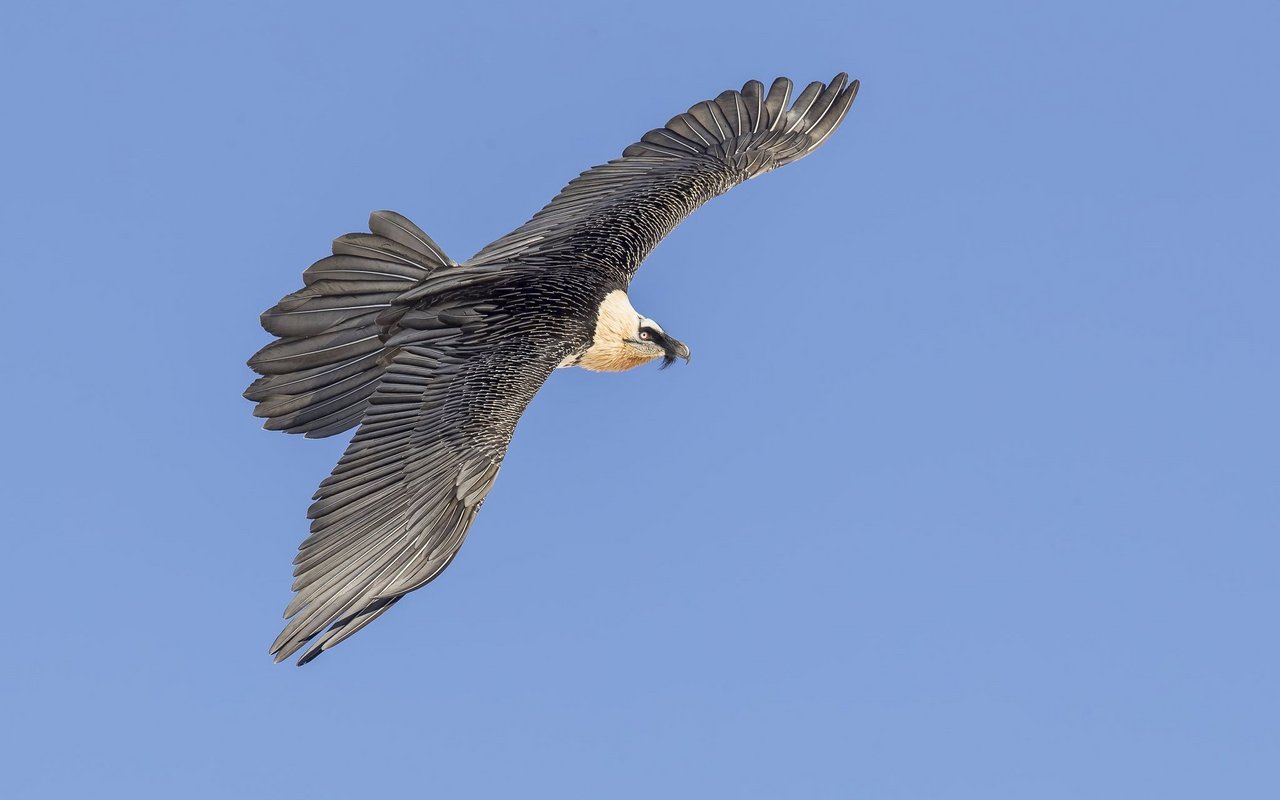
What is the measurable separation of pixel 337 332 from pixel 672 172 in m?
3.68

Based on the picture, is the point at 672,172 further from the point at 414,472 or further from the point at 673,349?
the point at 414,472

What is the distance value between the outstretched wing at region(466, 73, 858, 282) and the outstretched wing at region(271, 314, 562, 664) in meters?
1.47

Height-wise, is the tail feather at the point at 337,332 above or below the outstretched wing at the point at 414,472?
above

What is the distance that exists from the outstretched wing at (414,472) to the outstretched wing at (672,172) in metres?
1.47

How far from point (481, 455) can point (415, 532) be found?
781 millimetres

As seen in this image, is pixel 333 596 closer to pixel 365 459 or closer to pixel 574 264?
pixel 365 459

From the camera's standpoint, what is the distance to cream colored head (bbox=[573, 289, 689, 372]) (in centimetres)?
1483

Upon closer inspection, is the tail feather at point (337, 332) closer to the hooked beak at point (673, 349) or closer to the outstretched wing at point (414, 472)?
the outstretched wing at point (414, 472)

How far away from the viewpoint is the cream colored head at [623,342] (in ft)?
48.6

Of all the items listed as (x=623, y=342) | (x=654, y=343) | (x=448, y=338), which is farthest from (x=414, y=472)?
(x=654, y=343)

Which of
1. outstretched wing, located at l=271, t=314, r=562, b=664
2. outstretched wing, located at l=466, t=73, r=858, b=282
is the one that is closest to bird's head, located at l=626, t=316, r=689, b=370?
outstretched wing, located at l=466, t=73, r=858, b=282

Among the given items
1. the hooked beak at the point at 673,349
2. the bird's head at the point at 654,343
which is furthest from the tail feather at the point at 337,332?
the hooked beak at the point at 673,349

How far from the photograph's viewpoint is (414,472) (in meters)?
12.5

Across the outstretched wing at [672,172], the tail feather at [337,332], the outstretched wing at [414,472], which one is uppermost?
the outstretched wing at [672,172]
